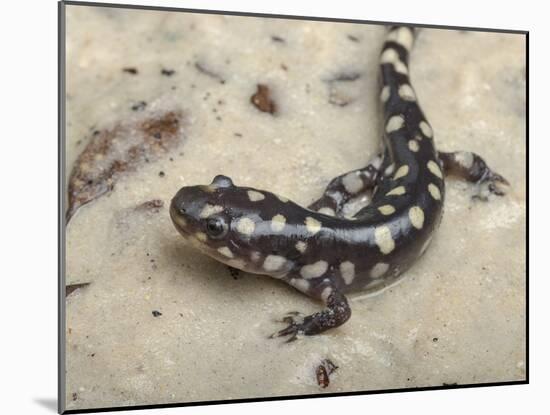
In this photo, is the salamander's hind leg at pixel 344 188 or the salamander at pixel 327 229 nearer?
the salamander at pixel 327 229

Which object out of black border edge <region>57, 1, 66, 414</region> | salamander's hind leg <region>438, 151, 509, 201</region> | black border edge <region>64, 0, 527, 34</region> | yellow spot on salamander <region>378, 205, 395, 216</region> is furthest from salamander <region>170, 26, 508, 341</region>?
black border edge <region>64, 0, 527, 34</region>

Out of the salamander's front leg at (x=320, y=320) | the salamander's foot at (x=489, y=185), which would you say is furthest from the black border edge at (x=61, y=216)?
the salamander's foot at (x=489, y=185)

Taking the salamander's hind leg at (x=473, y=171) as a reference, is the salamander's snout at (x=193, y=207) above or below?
below

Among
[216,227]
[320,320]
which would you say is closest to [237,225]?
[216,227]

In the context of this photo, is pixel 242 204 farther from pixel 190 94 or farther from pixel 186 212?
pixel 190 94

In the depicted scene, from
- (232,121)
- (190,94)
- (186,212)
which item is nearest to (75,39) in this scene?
(190,94)

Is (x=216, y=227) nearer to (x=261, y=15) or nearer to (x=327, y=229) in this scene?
(x=327, y=229)

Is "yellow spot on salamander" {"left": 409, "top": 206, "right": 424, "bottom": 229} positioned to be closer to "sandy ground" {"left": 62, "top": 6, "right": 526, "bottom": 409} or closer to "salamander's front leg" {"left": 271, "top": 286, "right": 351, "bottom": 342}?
"sandy ground" {"left": 62, "top": 6, "right": 526, "bottom": 409}

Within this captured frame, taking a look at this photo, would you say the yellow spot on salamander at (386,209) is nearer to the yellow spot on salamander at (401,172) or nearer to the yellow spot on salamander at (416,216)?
the yellow spot on salamander at (416,216)
